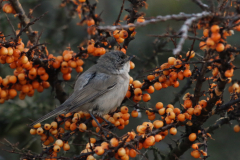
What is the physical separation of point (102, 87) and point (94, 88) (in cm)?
13

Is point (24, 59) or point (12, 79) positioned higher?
point (24, 59)

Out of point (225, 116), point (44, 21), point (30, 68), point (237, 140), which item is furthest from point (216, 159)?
point (44, 21)

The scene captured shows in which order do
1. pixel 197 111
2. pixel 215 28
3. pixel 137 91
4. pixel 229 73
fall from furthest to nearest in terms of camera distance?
pixel 137 91 < pixel 197 111 < pixel 229 73 < pixel 215 28

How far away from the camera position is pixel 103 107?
4195 millimetres

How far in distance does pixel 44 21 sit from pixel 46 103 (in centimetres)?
201

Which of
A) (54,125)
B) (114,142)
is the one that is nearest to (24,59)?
(54,125)

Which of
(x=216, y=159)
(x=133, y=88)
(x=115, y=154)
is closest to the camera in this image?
(x=115, y=154)

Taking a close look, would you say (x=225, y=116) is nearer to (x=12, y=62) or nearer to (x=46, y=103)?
(x=12, y=62)

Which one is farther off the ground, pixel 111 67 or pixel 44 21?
pixel 44 21

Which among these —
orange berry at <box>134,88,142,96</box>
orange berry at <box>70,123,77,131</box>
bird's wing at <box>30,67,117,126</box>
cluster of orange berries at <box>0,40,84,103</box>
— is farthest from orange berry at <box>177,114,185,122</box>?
bird's wing at <box>30,67,117,126</box>

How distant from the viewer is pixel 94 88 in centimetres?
443

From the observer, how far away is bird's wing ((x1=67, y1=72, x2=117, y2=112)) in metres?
4.21

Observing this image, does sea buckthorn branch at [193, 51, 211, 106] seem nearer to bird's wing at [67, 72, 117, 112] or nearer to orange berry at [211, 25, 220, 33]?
orange berry at [211, 25, 220, 33]

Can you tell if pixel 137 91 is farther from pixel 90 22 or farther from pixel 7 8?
pixel 7 8
